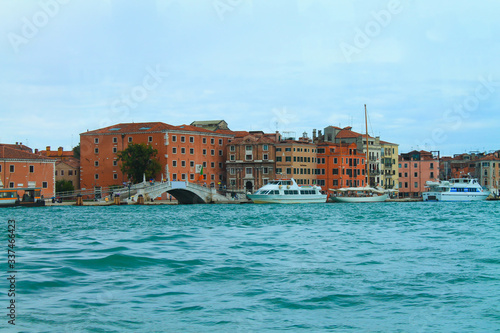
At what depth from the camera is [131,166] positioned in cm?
5784

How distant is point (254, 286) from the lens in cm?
1103

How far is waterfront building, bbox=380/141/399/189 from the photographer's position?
3101 inches

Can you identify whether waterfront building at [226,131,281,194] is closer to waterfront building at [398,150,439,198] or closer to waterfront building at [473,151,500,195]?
waterfront building at [398,150,439,198]

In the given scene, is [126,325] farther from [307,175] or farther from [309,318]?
[307,175]

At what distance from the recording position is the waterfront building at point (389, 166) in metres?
78.8

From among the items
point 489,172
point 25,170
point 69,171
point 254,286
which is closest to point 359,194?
point 489,172

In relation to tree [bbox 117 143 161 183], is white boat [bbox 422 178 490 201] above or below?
below

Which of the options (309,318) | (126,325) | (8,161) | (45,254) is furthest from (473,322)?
(8,161)

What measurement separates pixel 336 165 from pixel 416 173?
55.4 feet

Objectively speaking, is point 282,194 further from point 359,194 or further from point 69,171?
point 69,171

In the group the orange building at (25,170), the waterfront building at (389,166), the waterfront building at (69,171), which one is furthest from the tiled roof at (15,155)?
the waterfront building at (389,166)

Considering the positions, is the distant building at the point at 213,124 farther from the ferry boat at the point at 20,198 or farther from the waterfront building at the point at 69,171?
the ferry boat at the point at 20,198

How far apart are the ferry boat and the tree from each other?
35.9 feet

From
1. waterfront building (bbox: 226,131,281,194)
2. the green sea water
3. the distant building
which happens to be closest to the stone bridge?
waterfront building (bbox: 226,131,281,194)
